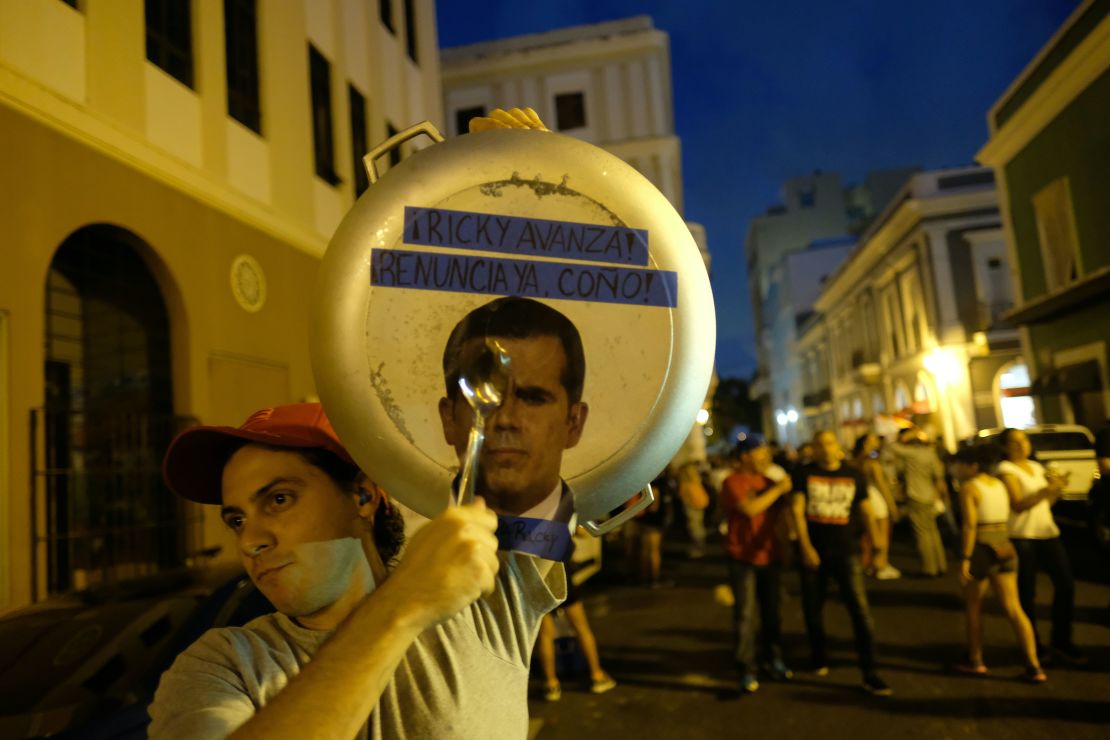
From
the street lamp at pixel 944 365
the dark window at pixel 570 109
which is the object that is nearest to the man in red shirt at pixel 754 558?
the dark window at pixel 570 109

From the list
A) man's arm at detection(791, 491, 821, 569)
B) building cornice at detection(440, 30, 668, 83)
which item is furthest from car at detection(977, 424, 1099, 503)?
building cornice at detection(440, 30, 668, 83)

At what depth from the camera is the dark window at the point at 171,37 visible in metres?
6.94

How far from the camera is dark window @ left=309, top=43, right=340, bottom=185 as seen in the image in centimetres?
977

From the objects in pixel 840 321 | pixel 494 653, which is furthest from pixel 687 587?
pixel 840 321

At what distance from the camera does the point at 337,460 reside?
1.30m

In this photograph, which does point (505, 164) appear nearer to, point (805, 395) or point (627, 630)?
point (627, 630)

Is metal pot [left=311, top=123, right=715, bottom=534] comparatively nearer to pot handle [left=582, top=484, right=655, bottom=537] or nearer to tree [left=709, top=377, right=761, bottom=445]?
pot handle [left=582, top=484, right=655, bottom=537]

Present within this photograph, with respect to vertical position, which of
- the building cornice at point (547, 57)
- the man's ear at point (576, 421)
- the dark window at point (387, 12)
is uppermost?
the building cornice at point (547, 57)

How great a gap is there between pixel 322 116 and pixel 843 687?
9078 millimetres

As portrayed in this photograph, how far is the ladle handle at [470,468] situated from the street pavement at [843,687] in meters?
4.37

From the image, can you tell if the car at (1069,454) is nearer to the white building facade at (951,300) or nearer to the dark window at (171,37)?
the white building facade at (951,300)

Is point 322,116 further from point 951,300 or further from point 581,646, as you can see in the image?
point 951,300

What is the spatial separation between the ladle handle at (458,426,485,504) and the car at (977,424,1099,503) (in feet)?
37.6

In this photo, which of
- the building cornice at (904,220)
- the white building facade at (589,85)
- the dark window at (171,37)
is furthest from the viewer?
the white building facade at (589,85)
